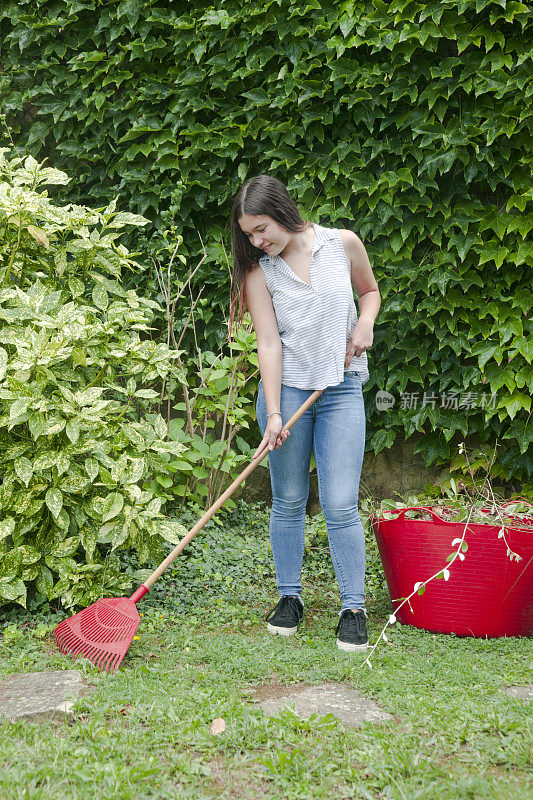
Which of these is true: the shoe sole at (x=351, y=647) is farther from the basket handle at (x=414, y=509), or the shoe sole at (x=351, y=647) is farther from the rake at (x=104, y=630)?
the rake at (x=104, y=630)

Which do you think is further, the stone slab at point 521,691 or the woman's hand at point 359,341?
the woman's hand at point 359,341

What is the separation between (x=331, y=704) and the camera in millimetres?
2000

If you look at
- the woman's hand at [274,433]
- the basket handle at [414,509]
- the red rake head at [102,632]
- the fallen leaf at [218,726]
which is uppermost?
the woman's hand at [274,433]

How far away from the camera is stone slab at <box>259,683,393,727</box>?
192 centimetres

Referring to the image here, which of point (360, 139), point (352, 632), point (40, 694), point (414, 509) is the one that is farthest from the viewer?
point (360, 139)

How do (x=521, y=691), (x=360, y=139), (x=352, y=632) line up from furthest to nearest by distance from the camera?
(x=360, y=139) < (x=352, y=632) < (x=521, y=691)

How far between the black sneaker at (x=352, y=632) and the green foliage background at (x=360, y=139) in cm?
135

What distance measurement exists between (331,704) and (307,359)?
1175mm

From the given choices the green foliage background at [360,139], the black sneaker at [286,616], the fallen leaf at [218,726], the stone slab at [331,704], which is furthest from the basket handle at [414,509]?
the fallen leaf at [218,726]

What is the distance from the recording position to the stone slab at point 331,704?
192 cm

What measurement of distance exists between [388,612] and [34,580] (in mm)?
1458

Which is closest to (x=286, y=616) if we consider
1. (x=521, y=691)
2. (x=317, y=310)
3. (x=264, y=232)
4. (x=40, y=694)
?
(x=521, y=691)

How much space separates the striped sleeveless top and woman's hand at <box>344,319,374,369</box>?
0.09 feet

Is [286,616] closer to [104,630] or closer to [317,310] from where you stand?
[104,630]
